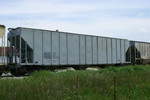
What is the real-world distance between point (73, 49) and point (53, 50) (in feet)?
7.52

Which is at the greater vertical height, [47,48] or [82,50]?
[47,48]

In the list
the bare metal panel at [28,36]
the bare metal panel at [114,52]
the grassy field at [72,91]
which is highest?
the bare metal panel at [28,36]

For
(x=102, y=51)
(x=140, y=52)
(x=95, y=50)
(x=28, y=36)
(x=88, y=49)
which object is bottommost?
(x=140, y=52)

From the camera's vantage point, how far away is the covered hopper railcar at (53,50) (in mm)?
14992

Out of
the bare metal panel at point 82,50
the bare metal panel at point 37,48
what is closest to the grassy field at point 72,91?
the bare metal panel at point 37,48

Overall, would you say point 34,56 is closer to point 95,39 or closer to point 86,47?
point 86,47

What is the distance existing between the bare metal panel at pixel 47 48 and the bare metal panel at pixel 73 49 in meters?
2.18

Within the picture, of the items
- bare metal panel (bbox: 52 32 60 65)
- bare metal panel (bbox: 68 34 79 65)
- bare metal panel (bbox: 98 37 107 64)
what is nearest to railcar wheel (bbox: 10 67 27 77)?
bare metal panel (bbox: 52 32 60 65)

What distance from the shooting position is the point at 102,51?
20859 mm

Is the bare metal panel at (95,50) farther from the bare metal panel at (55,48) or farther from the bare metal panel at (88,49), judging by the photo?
the bare metal panel at (55,48)

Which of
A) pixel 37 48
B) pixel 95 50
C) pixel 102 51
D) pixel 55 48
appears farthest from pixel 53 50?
pixel 102 51

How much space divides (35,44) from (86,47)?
5841 millimetres

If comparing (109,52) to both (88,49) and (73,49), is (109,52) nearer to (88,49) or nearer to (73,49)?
(88,49)

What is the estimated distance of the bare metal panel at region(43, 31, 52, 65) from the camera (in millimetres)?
15832
